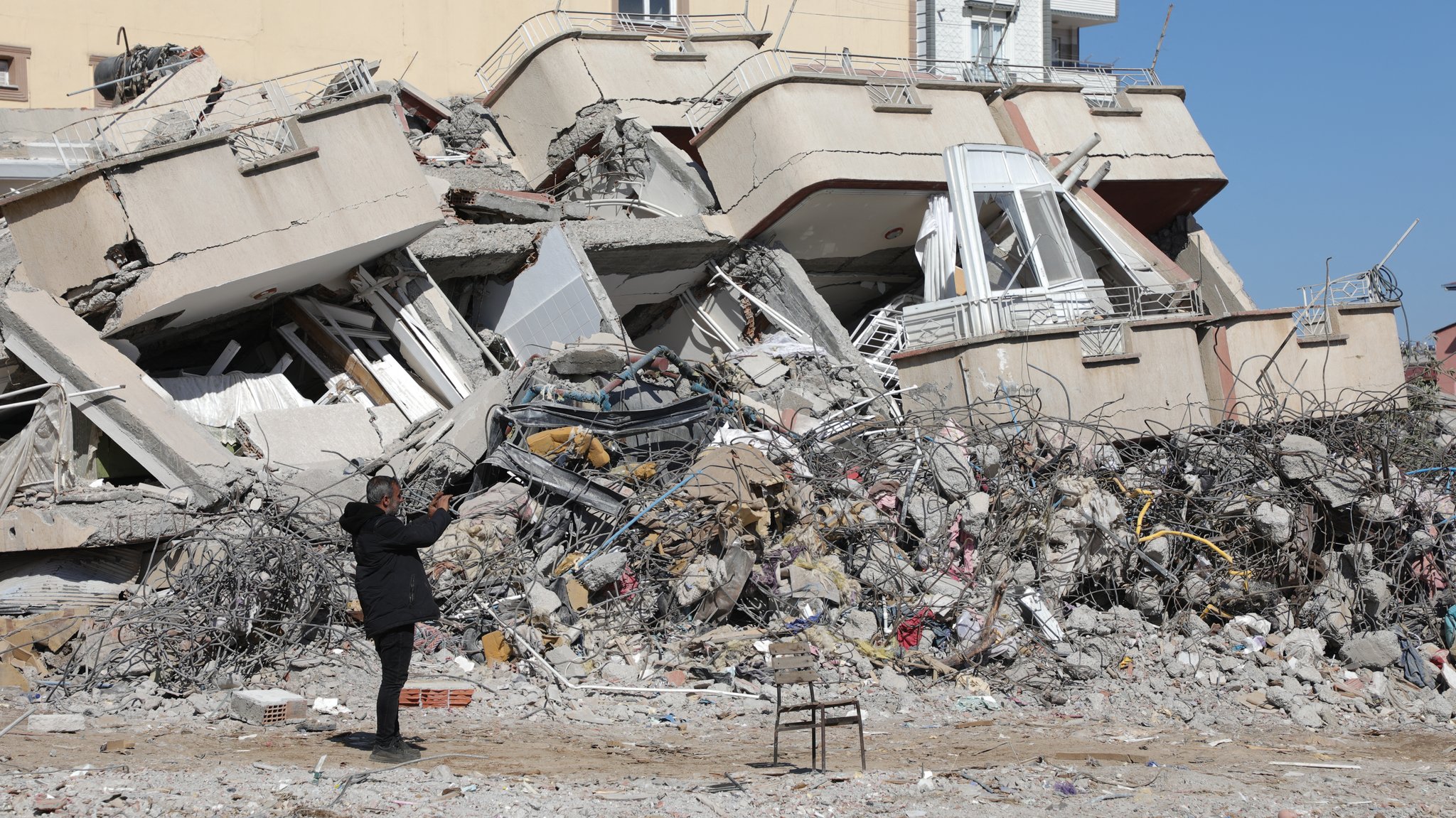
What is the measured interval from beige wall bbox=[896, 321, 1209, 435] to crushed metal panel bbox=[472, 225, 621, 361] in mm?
3216

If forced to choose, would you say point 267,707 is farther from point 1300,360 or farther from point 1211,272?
point 1211,272

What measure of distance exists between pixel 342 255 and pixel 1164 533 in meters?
7.48

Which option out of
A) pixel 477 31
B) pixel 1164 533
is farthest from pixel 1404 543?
pixel 477 31

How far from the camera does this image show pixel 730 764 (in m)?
6.32

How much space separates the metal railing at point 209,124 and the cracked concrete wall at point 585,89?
3.13 meters

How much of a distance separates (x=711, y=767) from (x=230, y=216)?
7314 mm

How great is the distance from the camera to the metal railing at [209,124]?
1167 centimetres

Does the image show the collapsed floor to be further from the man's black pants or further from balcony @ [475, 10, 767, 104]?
balcony @ [475, 10, 767, 104]

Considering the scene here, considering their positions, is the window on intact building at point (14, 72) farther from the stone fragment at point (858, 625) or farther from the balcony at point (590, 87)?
Result: the stone fragment at point (858, 625)

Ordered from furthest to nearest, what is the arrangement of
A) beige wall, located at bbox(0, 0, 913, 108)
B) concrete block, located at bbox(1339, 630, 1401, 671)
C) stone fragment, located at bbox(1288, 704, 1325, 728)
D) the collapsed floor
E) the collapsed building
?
beige wall, located at bbox(0, 0, 913, 108) < concrete block, located at bbox(1339, 630, 1401, 671) < the collapsed building < stone fragment, located at bbox(1288, 704, 1325, 728) < the collapsed floor

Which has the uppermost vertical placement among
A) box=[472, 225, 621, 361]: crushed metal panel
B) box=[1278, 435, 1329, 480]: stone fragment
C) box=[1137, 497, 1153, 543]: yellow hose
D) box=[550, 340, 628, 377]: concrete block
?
box=[472, 225, 621, 361]: crushed metal panel

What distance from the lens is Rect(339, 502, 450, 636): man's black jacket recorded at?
19.8 feet

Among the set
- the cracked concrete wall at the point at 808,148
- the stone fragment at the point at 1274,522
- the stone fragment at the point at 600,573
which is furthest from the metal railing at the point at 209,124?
the stone fragment at the point at 1274,522

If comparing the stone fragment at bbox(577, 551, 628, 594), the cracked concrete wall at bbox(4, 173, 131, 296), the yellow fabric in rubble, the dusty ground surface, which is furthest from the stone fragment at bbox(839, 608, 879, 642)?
the cracked concrete wall at bbox(4, 173, 131, 296)
